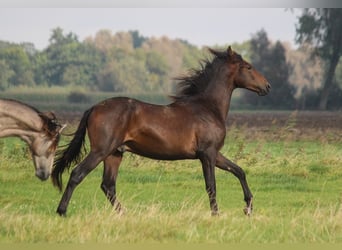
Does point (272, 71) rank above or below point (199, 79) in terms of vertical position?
below

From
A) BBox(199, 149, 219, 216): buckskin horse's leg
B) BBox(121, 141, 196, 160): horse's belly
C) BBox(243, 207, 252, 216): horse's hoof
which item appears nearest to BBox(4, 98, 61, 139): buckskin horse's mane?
BBox(121, 141, 196, 160): horse's belly

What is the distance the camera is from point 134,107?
9305mm

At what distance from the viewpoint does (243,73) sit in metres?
10.3

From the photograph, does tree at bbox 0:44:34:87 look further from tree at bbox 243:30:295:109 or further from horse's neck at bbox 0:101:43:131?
horse's neck at bbox 0:101:43:131

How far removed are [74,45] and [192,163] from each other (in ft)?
113

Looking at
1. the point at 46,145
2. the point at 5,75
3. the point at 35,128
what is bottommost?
the point at 5,75

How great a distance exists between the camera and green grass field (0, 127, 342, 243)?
7.60 meters

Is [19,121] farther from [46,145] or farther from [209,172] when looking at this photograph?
[209,172]

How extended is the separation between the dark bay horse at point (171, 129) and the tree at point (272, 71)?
27101 mm

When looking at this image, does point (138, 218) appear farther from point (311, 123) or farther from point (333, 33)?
point (333, 33)

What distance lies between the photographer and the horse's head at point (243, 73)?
1019 cm

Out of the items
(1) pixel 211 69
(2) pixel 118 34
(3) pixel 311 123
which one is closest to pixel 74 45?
(2) pixel 118 34

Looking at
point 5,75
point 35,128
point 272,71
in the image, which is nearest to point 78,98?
point 5,75

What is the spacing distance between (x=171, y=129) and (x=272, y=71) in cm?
3010
